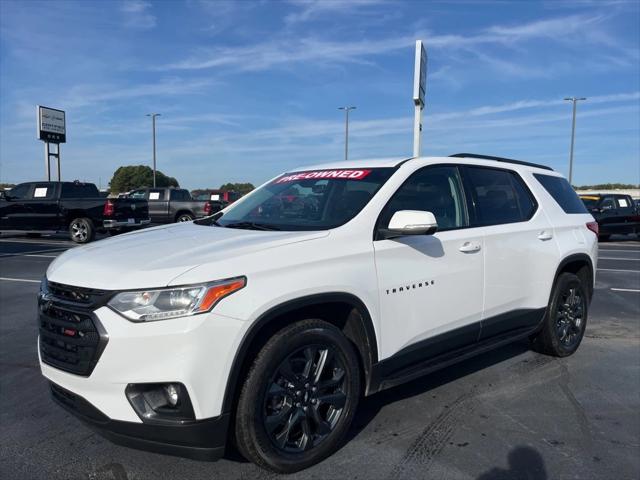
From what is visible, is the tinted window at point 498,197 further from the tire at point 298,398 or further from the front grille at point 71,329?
the front grille at point 71,329

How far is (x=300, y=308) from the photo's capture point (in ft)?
9.32

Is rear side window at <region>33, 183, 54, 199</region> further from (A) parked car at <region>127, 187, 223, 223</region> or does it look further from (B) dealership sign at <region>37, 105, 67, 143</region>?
(B) dealership sign at <region>37, 105, 67, 143</region>

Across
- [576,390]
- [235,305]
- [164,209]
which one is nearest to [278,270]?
[235,305]

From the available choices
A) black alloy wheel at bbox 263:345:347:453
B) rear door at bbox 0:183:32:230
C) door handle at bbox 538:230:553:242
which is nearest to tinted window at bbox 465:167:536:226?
door handle at bbox 538:230:553:242

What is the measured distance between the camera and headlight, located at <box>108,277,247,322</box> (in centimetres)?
244

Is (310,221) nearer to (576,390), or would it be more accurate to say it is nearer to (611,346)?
(576,390)

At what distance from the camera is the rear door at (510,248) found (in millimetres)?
3959

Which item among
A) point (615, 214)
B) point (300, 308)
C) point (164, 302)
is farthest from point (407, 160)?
point (615, 214)

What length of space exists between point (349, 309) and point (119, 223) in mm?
15040

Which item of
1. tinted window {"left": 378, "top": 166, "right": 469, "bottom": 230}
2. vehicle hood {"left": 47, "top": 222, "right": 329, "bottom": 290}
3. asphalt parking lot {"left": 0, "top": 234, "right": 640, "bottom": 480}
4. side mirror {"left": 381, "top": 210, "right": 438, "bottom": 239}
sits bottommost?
asphalt parking lot {"left": 0, "top": 234, "right": 640, "bottom": 480}

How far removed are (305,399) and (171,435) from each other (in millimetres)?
752

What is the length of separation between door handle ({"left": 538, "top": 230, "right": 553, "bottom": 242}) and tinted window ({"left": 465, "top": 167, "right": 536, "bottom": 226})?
176mm

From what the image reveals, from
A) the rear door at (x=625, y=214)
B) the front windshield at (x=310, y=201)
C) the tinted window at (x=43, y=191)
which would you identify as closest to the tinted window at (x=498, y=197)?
the front windshield at (x=310, y=201)

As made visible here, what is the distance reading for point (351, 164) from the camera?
407 centimetres
